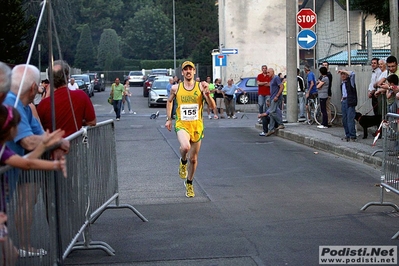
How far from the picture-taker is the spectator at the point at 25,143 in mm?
5258

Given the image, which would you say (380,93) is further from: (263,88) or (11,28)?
(11,28)

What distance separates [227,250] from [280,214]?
2.02 metres

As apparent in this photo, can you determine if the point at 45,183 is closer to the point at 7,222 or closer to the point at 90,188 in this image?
the point at 7,222

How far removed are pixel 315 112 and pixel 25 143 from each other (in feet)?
60.0

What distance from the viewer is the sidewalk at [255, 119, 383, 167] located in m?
14.8

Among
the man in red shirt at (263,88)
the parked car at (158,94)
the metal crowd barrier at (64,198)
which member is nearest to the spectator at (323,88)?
the man in red shirt at (263,88)

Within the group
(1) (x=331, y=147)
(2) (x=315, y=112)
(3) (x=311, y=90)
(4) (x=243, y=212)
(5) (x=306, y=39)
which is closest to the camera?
(4) (x=243, y=212)

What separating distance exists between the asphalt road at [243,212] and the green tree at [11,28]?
13453 millimetres

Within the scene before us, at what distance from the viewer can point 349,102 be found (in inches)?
675

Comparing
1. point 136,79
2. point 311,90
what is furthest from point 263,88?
point 136,79

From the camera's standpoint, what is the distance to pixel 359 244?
739 cm

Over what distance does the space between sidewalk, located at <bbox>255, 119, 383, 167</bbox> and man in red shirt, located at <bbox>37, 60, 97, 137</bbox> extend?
7.49m

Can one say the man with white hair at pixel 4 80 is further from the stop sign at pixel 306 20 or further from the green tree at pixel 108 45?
the green tree at pixel 108 45

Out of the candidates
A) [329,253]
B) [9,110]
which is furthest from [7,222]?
[329,253]
